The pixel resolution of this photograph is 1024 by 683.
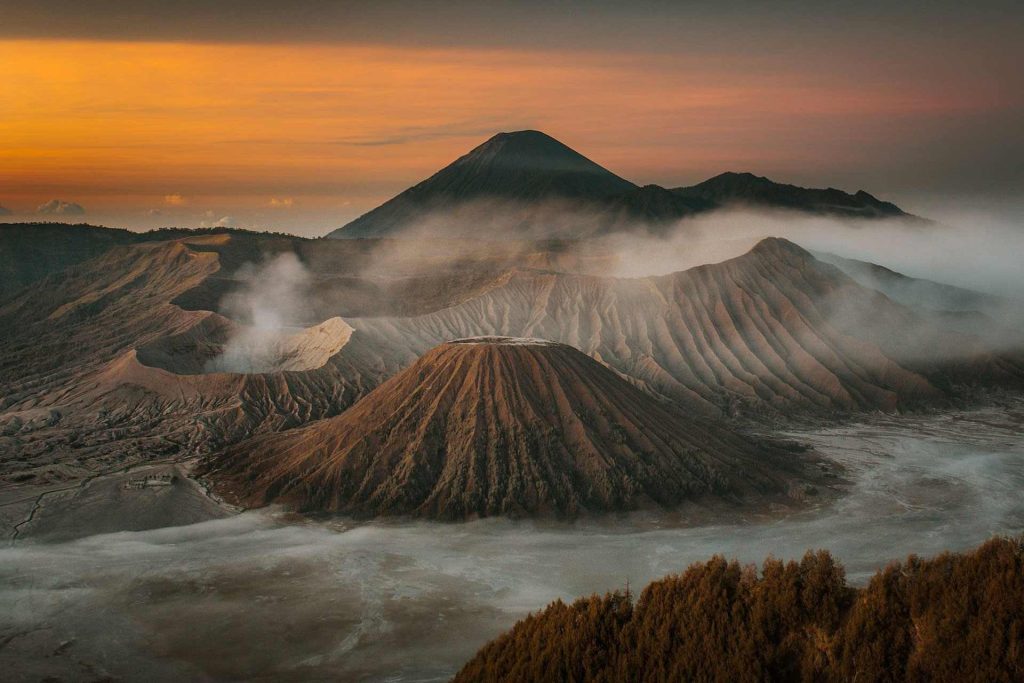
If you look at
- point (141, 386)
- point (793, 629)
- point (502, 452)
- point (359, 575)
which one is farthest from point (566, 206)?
point (793, 629)

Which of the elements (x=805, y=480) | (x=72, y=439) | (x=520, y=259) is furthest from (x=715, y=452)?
(x=520, y=259)

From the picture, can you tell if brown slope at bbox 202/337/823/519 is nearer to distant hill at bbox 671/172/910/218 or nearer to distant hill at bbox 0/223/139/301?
distant hill at bbox 0/223/139/301

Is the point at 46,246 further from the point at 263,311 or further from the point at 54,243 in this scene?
the point at 263,311

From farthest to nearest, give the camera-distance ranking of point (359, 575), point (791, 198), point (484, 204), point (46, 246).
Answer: point (484, 204) → point (791, 198) → point (46, 246) → point (359, 575)

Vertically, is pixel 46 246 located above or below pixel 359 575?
above

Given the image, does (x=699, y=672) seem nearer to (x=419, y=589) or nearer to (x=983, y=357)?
(x=419, y=589)

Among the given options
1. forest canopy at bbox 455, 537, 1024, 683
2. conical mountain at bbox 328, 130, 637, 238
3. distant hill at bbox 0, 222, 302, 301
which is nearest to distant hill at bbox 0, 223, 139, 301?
distant hill at bbox 0, 222, 302, 301

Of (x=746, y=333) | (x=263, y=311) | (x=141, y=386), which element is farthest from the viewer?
(x=263, y=311)
